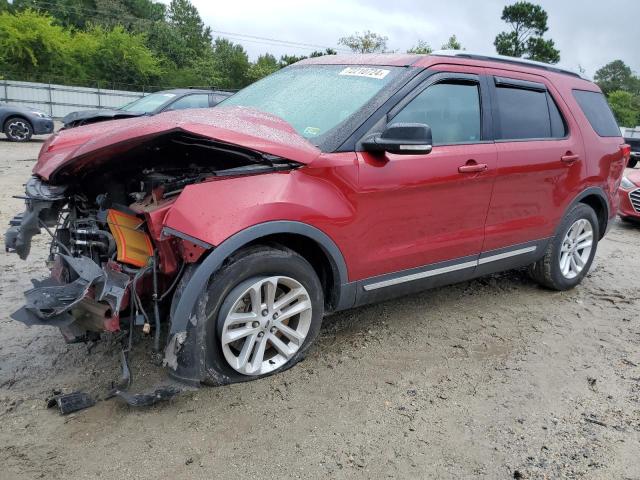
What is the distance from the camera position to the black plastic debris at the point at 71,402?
8.90 feet

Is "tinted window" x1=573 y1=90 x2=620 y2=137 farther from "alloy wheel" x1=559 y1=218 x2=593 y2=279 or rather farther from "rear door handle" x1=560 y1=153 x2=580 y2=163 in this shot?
"alloy wheel" x1=559 y1=218 x2=593 y2=279

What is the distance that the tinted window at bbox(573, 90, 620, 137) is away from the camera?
15.7 feet

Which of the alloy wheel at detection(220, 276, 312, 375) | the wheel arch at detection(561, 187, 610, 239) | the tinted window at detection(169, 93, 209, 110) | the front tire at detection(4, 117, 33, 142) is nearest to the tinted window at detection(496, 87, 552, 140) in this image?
the wheel arch at detection(561, 187, 610, 239)

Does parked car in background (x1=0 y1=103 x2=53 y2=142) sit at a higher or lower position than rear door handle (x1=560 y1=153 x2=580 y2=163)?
lower

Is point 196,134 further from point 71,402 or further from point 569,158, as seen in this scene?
point 569,158

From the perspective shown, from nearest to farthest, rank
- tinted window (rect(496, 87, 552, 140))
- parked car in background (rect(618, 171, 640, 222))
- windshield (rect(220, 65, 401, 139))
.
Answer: windshield (rect(220, 65, 401, 139)) → tinted window (rect(496, 87, 552, 140)) → parked car in background (rect(618, 171, 640, 222))

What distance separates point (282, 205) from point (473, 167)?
152cm

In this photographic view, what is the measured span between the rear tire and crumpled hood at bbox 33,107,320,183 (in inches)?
105

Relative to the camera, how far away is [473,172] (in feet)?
12.2

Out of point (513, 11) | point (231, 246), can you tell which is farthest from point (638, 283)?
point (513, 11)

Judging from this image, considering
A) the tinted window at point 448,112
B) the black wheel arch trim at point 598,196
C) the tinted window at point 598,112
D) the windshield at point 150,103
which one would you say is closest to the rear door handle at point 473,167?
the tinted window at point 448,112

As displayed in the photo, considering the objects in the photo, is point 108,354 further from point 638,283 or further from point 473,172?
point 638,283

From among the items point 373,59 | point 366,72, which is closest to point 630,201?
point 373,59

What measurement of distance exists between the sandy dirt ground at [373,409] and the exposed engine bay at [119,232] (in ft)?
1.46
